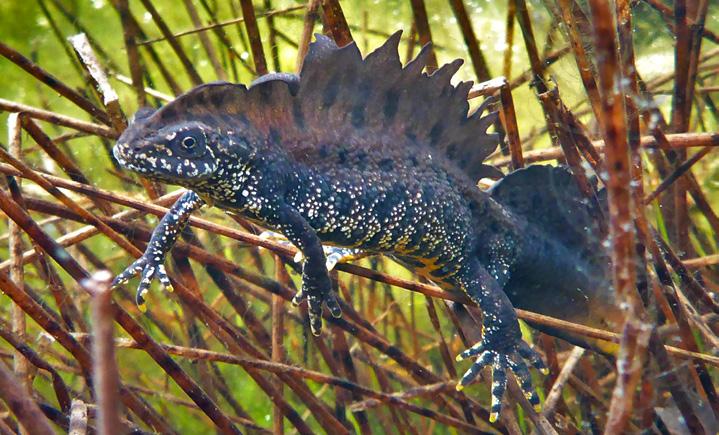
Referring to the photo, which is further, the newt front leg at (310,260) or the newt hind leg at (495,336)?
the newt hind leg at (495,336)

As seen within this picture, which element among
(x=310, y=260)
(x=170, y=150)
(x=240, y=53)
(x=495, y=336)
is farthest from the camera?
(x=240, y=53)

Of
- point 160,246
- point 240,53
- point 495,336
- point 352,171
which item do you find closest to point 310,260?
point 352,171

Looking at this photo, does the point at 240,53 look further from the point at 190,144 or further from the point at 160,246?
the point at 190,144

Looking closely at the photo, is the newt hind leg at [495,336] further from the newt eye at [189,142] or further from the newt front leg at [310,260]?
the newt eye at [189,142]

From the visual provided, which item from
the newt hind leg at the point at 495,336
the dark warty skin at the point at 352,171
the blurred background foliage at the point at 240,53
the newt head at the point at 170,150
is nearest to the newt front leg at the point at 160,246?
the dark warty skin at the point at 352,171

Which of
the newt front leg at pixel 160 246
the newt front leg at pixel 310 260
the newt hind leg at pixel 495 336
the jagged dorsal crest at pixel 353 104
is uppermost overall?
the jagged dorsal crest at pixel 353 104

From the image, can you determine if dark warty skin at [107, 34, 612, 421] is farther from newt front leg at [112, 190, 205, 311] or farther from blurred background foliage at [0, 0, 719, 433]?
blurred background foliage at [0, 0, 719, 433]

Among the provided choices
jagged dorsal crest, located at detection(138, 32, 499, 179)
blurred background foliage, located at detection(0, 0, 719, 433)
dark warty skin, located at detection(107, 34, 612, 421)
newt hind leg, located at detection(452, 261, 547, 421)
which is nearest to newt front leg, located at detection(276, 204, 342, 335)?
dark warty skin, located at detection(107, 34, 612, 421)
